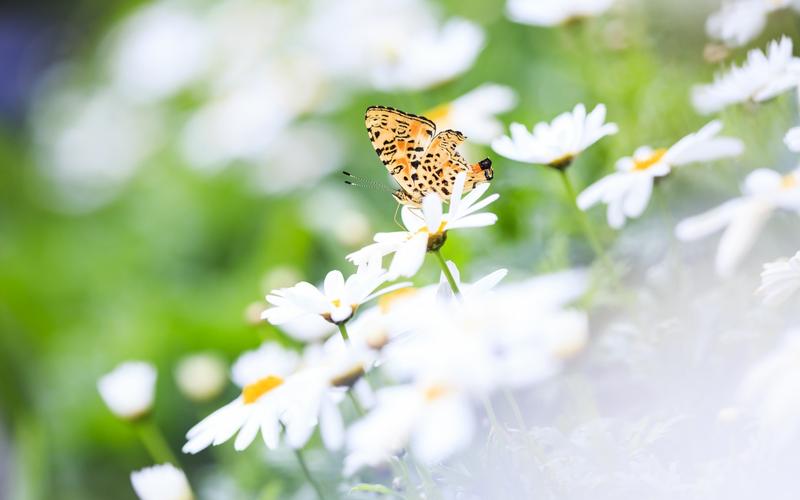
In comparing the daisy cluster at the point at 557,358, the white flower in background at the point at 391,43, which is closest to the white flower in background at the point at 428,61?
the white flower in background at the point at 391,43

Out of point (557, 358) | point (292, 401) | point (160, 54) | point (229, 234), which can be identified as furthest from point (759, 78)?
point (160, 54)

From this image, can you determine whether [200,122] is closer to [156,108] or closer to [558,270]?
[156,108]

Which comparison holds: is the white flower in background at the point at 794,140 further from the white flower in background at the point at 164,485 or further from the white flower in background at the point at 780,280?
the white flower in background at the point at 164,485

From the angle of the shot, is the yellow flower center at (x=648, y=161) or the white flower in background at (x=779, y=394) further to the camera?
the yellow flower center at (x=648, y=161)

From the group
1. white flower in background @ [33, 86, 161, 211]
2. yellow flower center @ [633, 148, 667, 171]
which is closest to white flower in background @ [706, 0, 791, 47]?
yellow flower center @ [633, 148, 667, 171]

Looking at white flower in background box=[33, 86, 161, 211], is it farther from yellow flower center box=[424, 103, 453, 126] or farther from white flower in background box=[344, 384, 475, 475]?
white flower in background box=[344, 384, 475, 475]

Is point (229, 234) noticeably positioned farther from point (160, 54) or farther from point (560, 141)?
point (560, 141)
